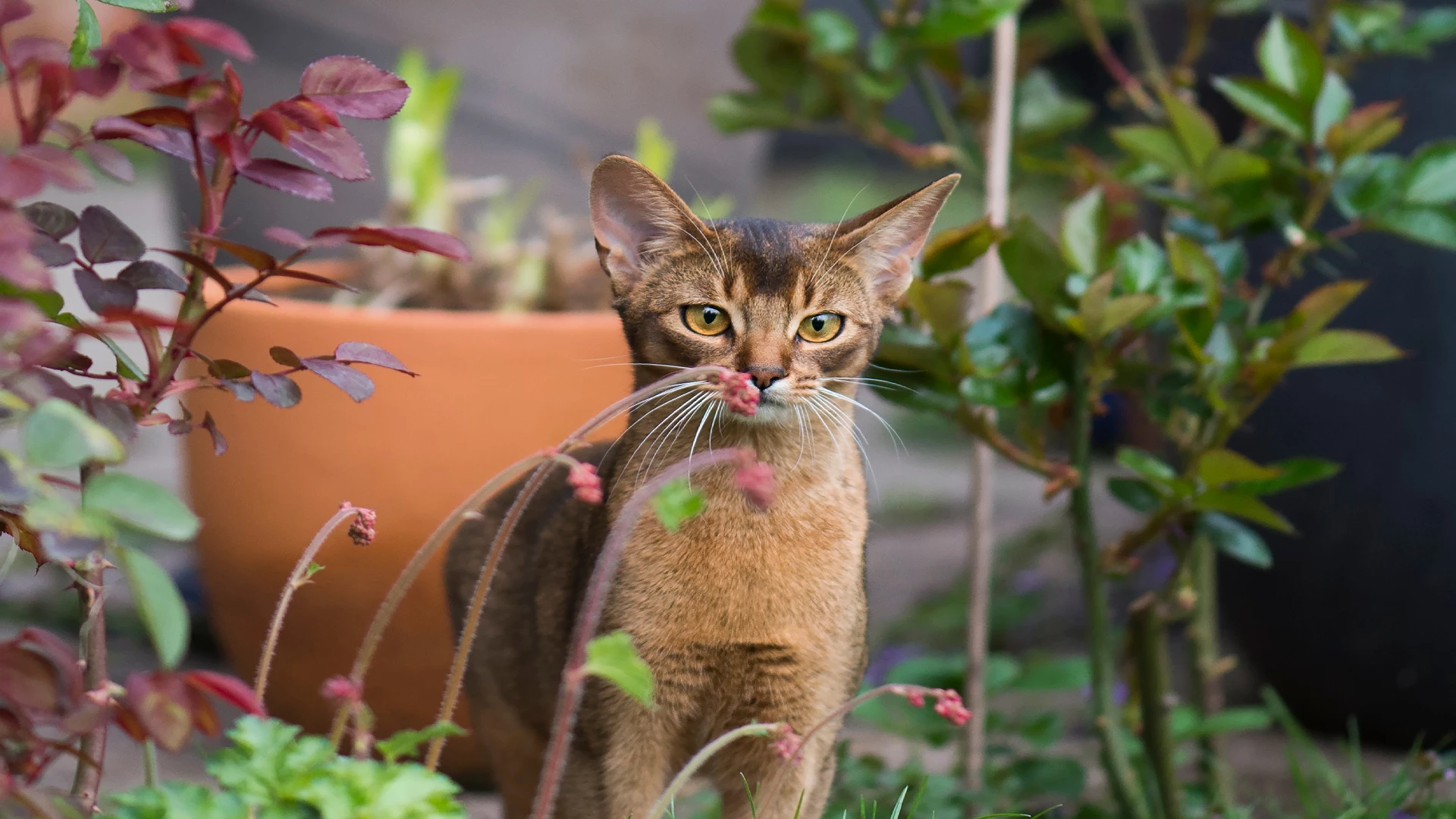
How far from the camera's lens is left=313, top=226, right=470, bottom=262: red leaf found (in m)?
1.28

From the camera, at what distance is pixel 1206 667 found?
252cm

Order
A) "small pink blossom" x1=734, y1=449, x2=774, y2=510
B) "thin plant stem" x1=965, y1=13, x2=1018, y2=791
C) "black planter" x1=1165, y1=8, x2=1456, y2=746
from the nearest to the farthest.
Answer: "small pink blossom" x1=734, y1=449, x2=774, y2=510 → "thin plant stem" x1=965, y1=13, x2=1018, y2=791 → "black planter" x1=1165, y1=8, x2=1456, y2=746

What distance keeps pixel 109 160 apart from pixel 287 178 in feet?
0.55

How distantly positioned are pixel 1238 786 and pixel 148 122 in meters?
2.58

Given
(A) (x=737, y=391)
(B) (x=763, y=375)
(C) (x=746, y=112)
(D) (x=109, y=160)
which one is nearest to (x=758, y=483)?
(A) (x=737, y=391)

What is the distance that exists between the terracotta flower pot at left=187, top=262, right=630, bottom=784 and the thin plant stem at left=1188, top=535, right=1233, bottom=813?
1.19m

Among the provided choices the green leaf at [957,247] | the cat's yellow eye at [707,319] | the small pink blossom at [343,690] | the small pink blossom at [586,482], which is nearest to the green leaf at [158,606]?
the small pink blossom at [343,690]

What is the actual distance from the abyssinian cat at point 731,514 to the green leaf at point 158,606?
2.86 feet

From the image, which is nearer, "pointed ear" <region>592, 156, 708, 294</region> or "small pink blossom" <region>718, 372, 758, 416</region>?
"small pink blossom" <region>718, 372, 758, 416</region>

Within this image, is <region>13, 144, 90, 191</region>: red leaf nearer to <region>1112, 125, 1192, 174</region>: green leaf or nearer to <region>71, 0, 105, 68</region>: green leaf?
<region>71, 0, 105, 68</region>: green leaf

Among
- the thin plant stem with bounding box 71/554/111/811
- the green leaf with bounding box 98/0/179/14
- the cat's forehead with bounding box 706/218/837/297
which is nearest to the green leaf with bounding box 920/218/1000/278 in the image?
the cat's forehead with bounding box 706/218/837/297

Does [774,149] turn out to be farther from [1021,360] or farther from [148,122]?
[148,122]

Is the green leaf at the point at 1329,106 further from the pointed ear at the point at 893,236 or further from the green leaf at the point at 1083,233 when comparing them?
the pointed ear at the point at 893,236

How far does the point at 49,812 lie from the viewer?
1.01 metres
